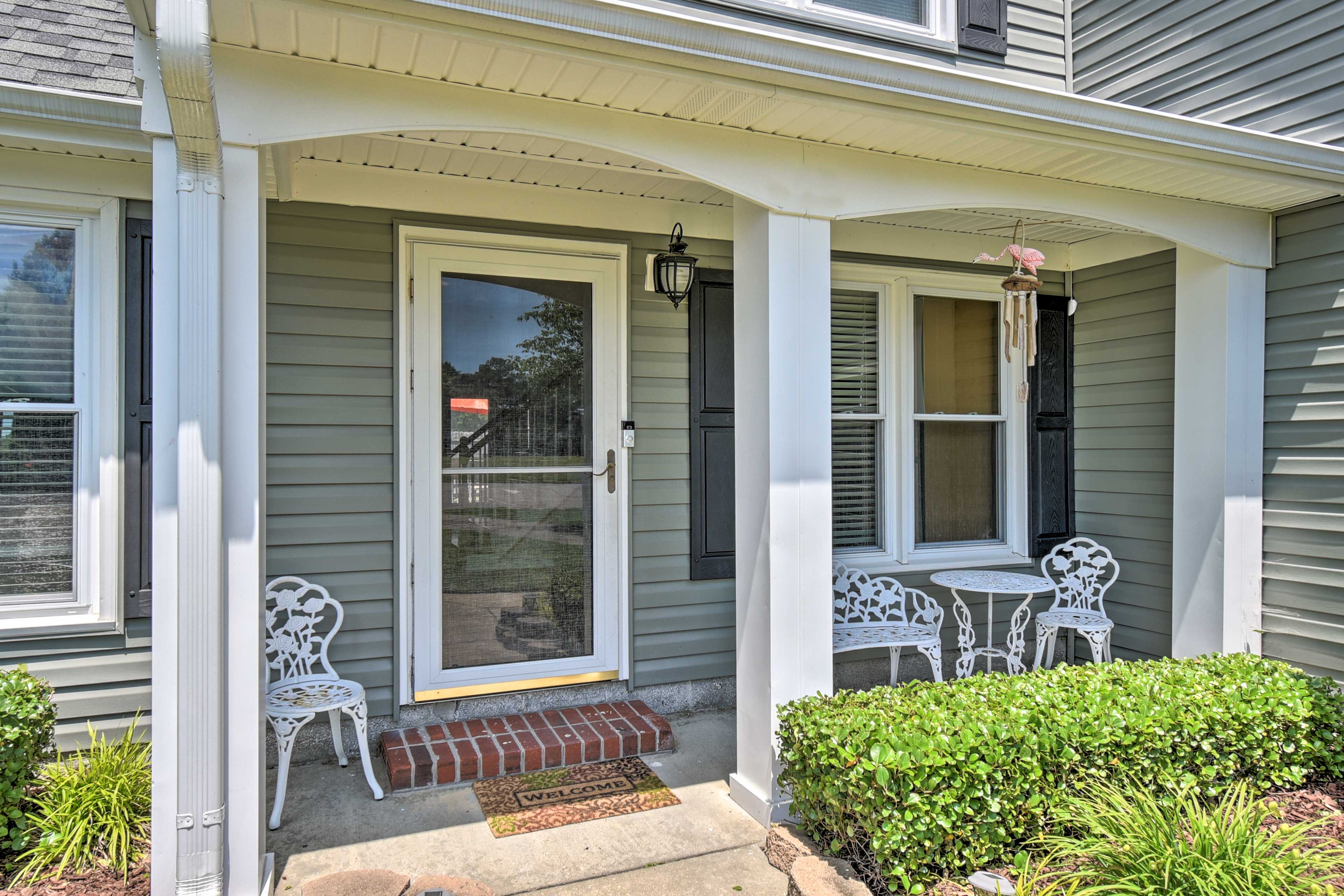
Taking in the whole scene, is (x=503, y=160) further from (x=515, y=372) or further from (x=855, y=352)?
(x=855, y=352)

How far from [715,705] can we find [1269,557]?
261 cm

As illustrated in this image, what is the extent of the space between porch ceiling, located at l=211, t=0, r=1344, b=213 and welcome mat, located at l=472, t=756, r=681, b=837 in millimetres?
2408

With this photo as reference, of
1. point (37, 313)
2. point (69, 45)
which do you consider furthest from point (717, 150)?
point (37, 313)

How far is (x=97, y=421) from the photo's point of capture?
3211mm

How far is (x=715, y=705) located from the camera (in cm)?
423

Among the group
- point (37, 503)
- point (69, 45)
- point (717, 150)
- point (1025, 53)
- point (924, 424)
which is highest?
point (1025, 53)

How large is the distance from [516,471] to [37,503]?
182 centimetres

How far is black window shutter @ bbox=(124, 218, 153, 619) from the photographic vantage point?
3.23 metres

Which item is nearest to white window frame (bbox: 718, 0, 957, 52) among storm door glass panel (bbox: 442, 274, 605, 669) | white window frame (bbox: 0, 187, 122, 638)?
storm door glass panel (bbox: 442, 274, 605, 669)

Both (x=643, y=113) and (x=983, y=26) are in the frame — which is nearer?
(x=643, y=113)

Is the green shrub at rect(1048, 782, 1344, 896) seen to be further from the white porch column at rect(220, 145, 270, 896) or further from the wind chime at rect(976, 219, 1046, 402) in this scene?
the white porch column at rect(220, 145, 270, 896)

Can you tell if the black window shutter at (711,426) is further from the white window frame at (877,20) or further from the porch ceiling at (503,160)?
the white window frame at (877,20)

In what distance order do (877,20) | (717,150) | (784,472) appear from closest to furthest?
(717,150), (784,472), (877,20)

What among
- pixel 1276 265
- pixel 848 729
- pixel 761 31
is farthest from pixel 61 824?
pixel 1276 265
